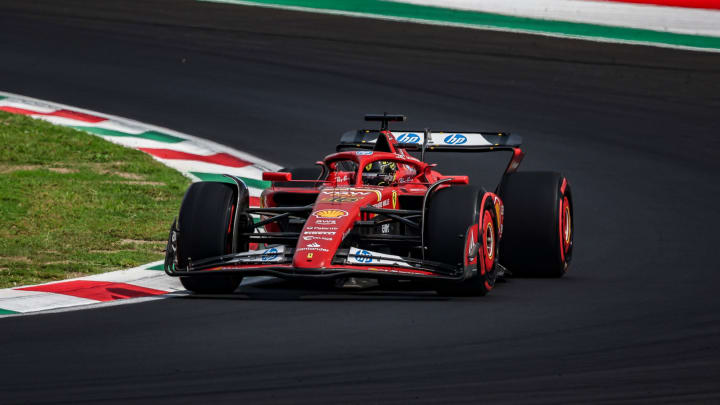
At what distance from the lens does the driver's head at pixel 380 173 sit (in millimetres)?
10680

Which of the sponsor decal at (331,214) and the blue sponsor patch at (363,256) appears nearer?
the blue sponsor patch at (363,256)

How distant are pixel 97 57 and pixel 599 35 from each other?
26.7 feet

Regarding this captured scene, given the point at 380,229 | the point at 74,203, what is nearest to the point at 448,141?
the point at 380,229

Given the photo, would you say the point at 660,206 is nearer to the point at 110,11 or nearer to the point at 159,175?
the point at 159,175

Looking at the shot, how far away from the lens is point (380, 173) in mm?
10781

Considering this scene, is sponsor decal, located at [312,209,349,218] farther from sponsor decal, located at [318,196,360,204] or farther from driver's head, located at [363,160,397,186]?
driver's head, located at [363,160,397,186]

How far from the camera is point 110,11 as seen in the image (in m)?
24.0

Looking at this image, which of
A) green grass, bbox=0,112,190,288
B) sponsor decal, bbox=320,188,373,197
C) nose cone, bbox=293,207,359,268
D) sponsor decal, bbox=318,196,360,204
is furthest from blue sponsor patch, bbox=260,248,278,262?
green grass, bbox=0,112,190,288

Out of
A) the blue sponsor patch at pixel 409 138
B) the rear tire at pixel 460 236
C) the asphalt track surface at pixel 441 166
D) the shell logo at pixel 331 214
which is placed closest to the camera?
the asphalt track surface at pixel 441 166

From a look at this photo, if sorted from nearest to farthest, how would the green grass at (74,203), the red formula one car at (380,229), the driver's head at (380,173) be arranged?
the red formula one car at (380,229) → the driver's head at (380,173) → the green grass at (74,203)

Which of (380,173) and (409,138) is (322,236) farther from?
(409,138)

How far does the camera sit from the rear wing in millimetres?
11781

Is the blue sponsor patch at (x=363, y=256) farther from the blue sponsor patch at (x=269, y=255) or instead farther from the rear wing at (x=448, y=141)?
the rear wing at (x=448, y=141)

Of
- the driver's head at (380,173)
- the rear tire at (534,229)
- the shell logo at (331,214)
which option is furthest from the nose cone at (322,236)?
the rear tire at (534,229)
